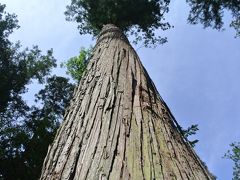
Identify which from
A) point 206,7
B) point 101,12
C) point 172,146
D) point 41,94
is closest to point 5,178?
point 41,94

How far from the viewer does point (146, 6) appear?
1516cm

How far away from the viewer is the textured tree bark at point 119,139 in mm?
2168

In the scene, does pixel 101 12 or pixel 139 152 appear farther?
pixel 101 12

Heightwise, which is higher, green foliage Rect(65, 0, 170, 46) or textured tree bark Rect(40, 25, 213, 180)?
green foliage Rect(65, 0, 170, 46)

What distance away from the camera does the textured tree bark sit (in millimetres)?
2168

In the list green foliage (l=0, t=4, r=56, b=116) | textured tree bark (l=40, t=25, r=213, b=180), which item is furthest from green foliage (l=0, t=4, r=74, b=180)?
textured tree bark (l=40, t=25, r=213, b=180)

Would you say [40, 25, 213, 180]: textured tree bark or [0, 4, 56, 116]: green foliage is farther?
[0, 4, 56, 116]: green foliage

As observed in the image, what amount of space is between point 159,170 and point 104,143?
1.64 ft

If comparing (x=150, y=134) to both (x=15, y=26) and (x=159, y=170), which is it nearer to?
(x=159, y=170)

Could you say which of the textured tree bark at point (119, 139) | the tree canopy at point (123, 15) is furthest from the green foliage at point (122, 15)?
the textured tree bark at point (119, 139)

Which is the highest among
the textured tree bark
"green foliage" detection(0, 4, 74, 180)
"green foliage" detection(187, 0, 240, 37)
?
"green foliage" detection(187, 0, 240, 37)

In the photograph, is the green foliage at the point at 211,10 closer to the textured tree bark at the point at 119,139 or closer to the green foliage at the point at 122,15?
the green foliage at the point at 122,15

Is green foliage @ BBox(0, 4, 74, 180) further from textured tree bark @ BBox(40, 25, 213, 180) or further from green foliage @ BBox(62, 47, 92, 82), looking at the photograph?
textured tree bark @ BBox(40, 25, 213, 180)

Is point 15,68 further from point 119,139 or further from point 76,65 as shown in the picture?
point 119,139
